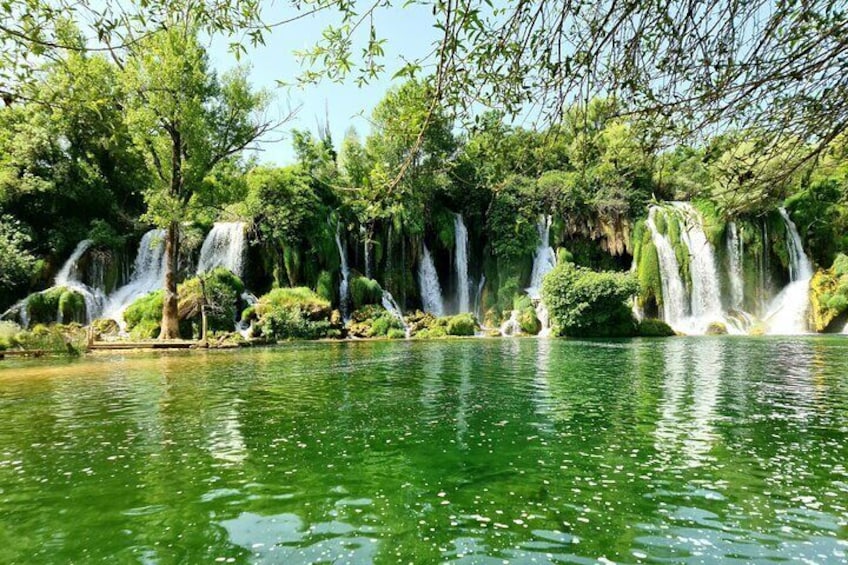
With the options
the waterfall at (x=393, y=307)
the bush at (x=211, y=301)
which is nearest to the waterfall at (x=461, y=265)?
the waterfall at (x=393, y=307)

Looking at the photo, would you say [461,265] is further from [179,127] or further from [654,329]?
[179,127]

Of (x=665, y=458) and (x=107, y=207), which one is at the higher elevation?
(x=107, y=207)

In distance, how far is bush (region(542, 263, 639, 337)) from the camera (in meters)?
29.9

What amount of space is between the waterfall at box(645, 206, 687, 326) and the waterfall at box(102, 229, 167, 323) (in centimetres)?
3266

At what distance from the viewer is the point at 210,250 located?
3241cm

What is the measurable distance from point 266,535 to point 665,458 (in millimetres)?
4166

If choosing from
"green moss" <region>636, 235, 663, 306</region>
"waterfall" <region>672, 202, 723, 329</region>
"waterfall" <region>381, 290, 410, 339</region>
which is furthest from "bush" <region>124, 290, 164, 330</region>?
"waterfall" <region>672, 202, 723, 329</region>

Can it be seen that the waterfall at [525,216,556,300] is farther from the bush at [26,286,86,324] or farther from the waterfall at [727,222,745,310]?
the bush at [26,286,86,324]

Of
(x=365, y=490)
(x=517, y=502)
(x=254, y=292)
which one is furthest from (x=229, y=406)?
(x=254, y=292)

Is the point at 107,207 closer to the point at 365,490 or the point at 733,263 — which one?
the point at 365,490

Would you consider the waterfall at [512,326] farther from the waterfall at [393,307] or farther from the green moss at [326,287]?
the green moss at [326,287]

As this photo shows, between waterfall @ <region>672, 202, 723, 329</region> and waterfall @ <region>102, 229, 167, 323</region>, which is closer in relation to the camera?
waterfall @ <region>102, 229, 167, 323</region>

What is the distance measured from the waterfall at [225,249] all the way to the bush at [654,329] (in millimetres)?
25807

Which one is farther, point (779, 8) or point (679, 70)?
point (679, 70)
